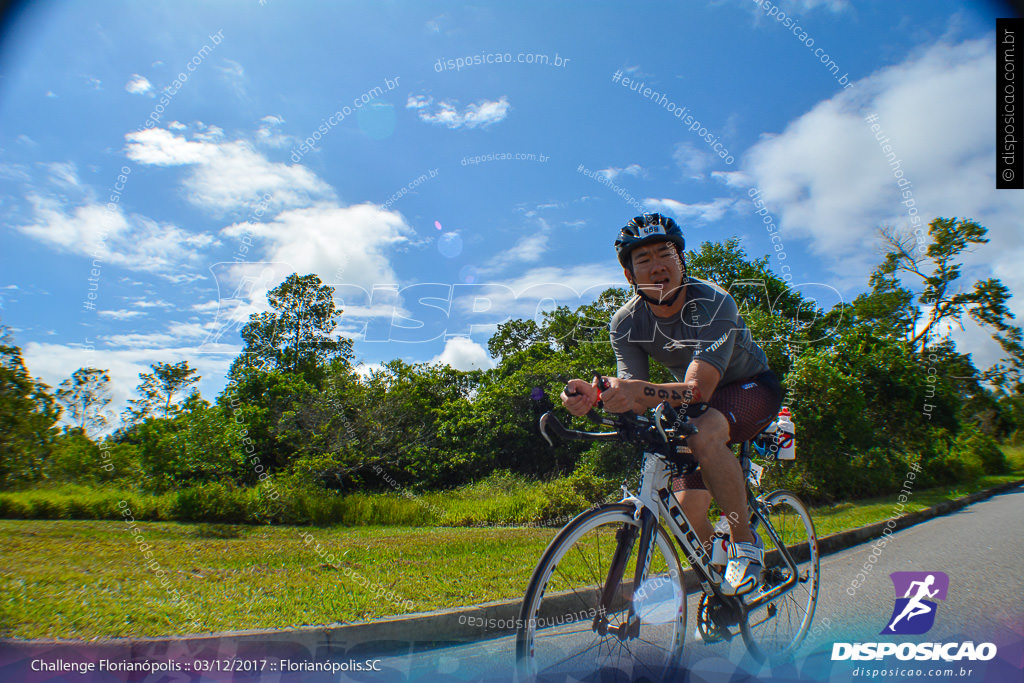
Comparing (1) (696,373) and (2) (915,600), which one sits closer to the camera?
(1) (696,373)

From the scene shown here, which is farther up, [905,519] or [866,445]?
[866,445]

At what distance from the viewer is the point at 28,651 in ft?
8.70

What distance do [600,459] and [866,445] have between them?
5.84m

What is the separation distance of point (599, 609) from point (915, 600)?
298 cm

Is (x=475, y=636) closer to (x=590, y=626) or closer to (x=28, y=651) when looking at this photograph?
(x=590, y=626)

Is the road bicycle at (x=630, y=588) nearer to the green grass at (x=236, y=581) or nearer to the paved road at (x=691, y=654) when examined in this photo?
the paved road at (x=691, y=654)

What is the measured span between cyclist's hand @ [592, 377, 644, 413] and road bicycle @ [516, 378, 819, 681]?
0.06 meters

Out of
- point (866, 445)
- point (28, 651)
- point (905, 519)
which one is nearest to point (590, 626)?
point (28, 651)

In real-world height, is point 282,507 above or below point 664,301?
below

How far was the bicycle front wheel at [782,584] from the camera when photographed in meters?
2.63

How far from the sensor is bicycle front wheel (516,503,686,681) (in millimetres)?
1873

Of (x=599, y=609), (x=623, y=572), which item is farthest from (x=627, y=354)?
(x=599, y=609)

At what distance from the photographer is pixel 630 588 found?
2.14 m

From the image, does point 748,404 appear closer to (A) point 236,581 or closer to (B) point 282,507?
(A) point 236,581
